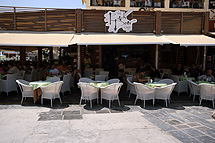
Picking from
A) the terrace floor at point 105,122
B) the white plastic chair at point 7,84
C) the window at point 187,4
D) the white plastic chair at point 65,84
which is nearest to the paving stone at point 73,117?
the terrace floor at point 105,122

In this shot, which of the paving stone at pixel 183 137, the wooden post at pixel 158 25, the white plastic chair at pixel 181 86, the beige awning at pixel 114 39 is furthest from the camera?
the wooden post at pixel 158 25

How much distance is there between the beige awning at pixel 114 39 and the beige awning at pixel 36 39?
1.43ft

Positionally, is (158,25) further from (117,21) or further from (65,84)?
(65,84)

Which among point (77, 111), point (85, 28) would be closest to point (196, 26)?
point (85, 28)

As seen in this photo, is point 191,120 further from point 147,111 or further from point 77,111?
point 77,111

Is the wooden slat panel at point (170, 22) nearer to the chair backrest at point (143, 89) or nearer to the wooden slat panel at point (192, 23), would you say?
the wooden slat panel at point (192, 23)

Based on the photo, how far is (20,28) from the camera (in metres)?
9.16

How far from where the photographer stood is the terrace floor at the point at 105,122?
3.91 m

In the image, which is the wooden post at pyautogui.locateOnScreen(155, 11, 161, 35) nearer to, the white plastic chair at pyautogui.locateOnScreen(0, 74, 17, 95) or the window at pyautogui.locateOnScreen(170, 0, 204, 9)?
the white plastic chair at pyautogui.locateOnScreen(0, 74, 17, 95)

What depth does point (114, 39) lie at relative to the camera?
26.4ft

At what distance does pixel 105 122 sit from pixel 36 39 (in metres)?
5.01

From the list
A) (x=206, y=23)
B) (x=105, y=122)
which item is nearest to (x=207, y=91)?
(x=105, y=122)

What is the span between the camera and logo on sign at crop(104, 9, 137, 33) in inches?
356

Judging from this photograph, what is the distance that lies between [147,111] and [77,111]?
2082mm
